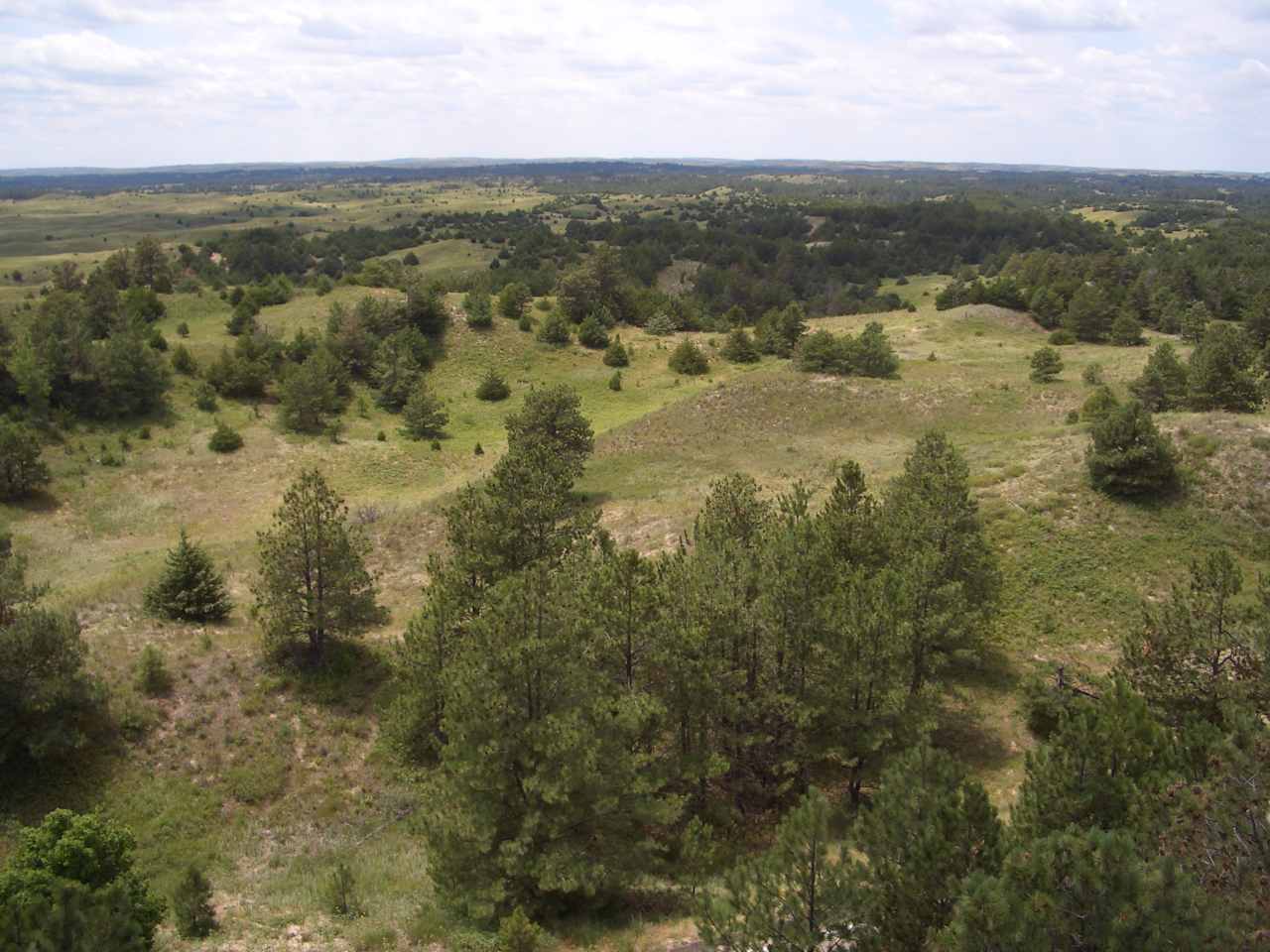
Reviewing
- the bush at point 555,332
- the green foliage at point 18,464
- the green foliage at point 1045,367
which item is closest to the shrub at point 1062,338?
the green foliage at point 1045,367

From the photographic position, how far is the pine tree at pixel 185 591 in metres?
30.4

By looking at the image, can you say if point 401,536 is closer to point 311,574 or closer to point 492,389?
point 311,574

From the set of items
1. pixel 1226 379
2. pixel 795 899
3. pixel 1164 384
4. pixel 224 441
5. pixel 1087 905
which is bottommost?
pixel 224 441

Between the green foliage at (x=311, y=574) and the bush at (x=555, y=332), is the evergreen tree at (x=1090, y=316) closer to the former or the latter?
the bush at (x=555, y=332)

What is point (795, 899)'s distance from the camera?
464 inches

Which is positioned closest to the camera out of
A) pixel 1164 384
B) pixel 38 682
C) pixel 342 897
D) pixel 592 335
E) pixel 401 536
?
pixel 342 897

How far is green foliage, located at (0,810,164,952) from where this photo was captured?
1147 centimetres

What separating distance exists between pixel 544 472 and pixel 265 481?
A: 27.8 m

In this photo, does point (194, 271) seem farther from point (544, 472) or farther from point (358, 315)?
point (544, 472)

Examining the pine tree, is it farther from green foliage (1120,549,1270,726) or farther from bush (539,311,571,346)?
bush (539,311,571,346)

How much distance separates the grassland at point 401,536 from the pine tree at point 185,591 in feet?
2.78

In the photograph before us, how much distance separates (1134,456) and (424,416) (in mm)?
44641

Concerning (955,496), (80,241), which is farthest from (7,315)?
(80,241)

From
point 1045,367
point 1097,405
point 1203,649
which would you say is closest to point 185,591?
point 1203,649
